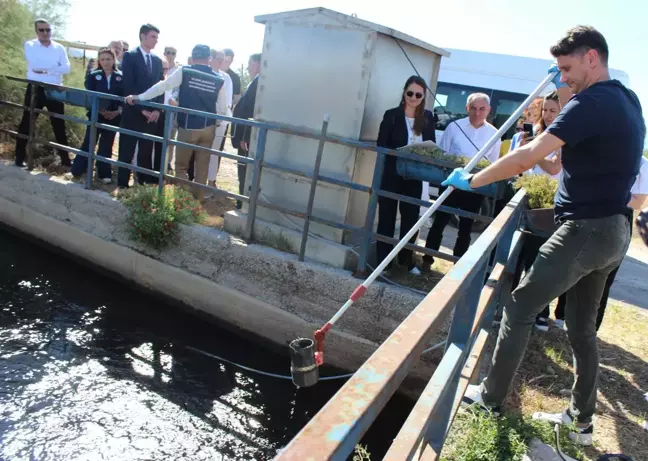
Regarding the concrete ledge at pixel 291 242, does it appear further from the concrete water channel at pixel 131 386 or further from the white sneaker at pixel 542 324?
the white sneaker at pixel 542 324

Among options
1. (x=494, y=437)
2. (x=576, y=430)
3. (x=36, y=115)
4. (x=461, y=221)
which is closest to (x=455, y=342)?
(x=494, y=437)

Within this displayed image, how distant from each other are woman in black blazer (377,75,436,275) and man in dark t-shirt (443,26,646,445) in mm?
2046

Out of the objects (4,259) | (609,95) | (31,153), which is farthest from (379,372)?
(31,153)

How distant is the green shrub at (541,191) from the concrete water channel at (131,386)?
80.5 inches

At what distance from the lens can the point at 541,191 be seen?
372cm

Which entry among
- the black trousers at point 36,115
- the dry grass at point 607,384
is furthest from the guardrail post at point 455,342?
the black trousers at point 36,115

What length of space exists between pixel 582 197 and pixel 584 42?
74 centimetres

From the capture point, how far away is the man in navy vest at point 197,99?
19.9 ft

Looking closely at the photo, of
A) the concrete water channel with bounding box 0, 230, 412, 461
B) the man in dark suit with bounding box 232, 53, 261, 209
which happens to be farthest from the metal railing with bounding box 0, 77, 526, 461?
the man in dark suit with bounding box 232, 53, 261, 209

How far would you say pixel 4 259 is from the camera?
6.39 m

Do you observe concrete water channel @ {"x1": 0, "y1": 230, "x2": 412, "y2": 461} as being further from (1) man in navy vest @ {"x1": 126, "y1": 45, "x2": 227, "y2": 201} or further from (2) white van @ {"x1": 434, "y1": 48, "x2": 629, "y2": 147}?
(2) white van @ {"x1": 434, "y1": 48, "x2": 629, "y2": 147}

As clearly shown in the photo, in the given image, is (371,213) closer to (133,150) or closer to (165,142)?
(165,142)

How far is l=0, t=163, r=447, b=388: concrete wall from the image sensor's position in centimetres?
472

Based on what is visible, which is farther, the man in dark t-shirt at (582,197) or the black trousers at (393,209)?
the black trousers at (393,209)
